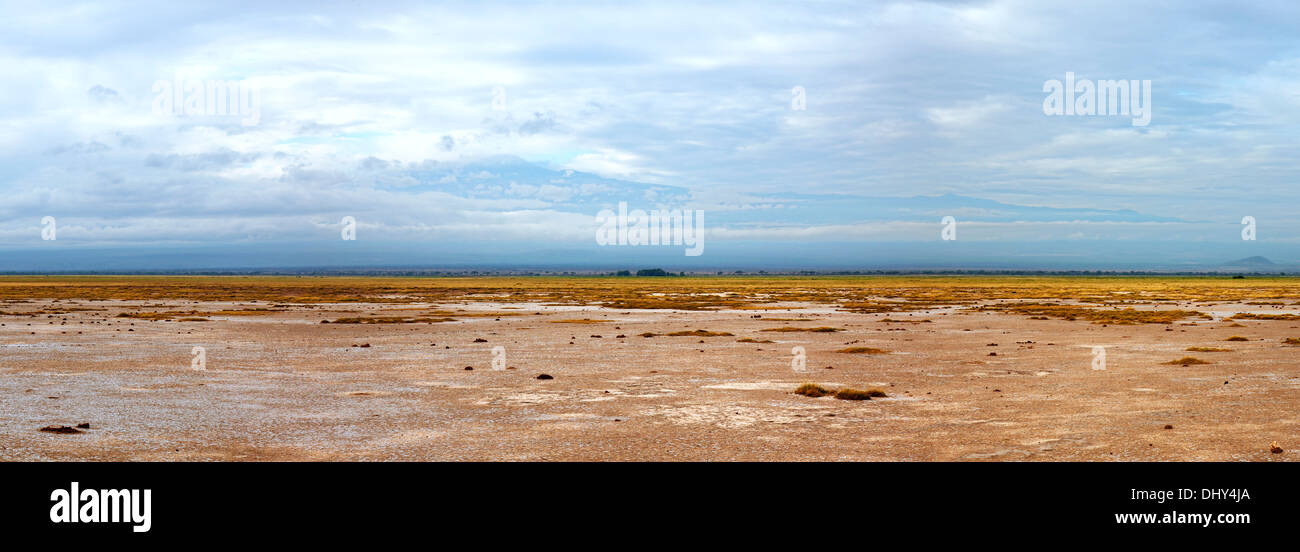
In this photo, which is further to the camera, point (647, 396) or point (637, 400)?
point (647, 396)

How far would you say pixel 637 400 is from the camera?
21.7 metres

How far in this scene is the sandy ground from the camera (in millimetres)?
15734

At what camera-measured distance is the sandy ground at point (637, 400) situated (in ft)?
51.6

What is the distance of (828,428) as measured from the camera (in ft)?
58.3

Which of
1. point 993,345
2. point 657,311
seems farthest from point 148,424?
point 657,311

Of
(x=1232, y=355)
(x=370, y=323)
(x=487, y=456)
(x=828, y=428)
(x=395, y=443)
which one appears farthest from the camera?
(x=370, y=323)

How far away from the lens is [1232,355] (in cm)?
3294

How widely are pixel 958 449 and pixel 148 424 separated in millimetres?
14343

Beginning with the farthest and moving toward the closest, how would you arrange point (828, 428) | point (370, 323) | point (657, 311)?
point (657, 311) → point (370, 323) → point (828, 428)

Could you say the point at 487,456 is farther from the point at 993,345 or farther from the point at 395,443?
the point at 993,345
